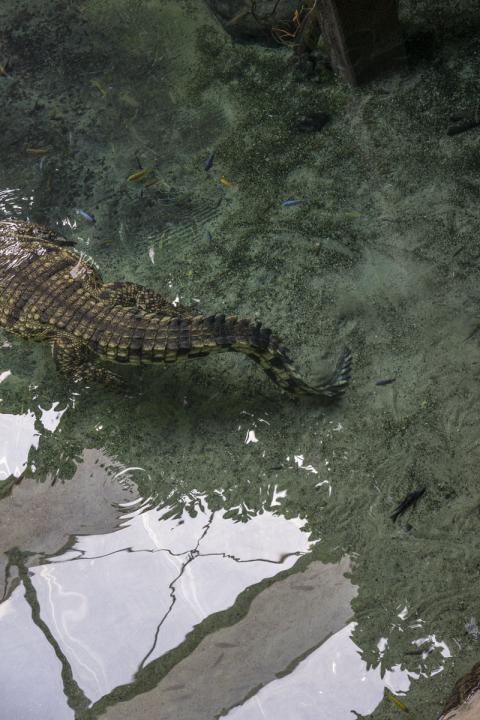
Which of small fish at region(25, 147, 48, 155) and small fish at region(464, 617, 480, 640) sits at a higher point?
small fish at region(25, 147, 48, 155)

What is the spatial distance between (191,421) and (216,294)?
91 centimetres

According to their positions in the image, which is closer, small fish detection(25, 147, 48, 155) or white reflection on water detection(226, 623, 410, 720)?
white reflection on water detection(226, 623, 410, 720)

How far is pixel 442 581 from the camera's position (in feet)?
12.0

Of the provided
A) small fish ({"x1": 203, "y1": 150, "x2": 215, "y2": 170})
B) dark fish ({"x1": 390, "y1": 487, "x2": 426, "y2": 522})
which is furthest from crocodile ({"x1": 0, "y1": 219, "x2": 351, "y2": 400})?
small fish ({"x1": 203, "y1": 150, "x2": 215, "y2": 170})

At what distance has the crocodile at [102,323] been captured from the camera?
4.14m

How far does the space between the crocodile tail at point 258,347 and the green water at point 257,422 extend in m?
0.15

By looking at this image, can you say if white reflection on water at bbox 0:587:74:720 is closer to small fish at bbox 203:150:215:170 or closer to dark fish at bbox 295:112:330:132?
small fish at bbox 203:150:215:170

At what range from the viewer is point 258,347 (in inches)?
160

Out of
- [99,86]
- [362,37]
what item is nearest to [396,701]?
[362,37]

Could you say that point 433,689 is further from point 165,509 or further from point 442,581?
point 165,509

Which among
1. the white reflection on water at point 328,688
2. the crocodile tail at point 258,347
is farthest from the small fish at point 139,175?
the white reflection on water at point 328,688

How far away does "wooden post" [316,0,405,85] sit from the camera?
523 cm

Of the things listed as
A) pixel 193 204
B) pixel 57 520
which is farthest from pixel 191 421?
pixel 193 204

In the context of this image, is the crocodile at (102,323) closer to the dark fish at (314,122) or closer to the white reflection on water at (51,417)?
the white reflection on water at (51,417)
